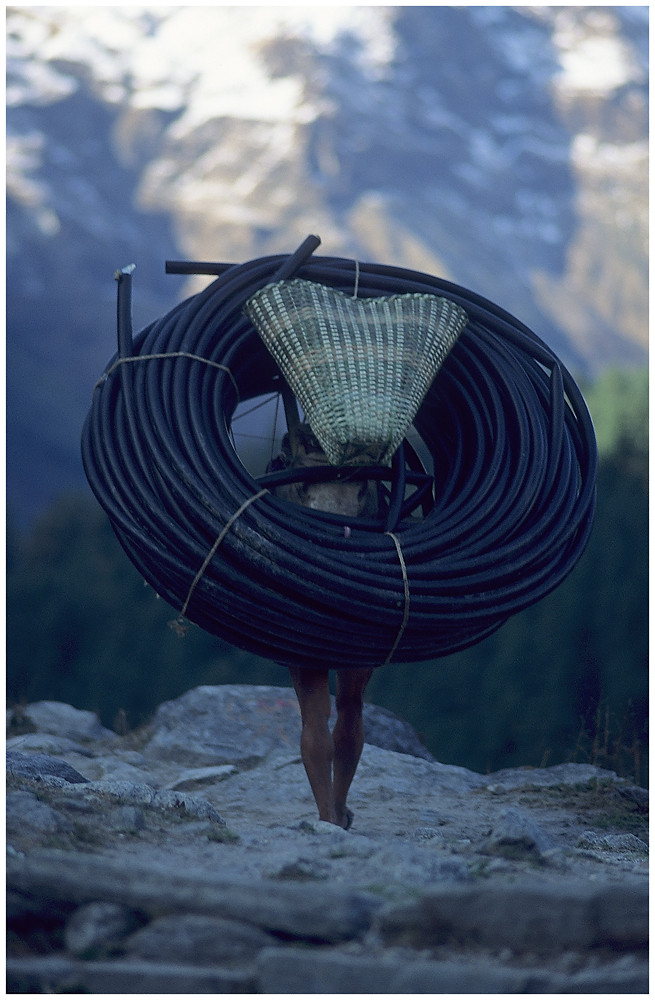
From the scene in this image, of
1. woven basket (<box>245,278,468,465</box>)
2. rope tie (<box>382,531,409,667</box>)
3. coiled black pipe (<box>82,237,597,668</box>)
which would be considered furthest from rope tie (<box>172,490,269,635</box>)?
rope tie (<box>382,531,409,667</box>)

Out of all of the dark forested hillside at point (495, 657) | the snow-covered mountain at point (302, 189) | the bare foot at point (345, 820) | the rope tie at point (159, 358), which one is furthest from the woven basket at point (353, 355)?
the snow-covered mountain at point (302, 189)

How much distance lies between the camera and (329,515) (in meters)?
3.53

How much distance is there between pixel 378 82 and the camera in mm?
70188

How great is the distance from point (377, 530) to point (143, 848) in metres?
1.25

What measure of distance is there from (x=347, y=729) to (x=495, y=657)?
28.5 feet

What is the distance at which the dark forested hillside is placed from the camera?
10.9 metres

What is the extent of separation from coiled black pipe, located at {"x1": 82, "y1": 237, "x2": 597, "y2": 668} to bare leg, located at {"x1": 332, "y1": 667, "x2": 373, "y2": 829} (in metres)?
0.30

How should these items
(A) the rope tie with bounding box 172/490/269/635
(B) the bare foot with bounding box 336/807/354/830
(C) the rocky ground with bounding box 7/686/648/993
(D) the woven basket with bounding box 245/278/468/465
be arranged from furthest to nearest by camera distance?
1. (B) the bare foot with bounding box 336/807/354/830
2. (D) the woven basket with bounding box 245/278/468/465
3. (A) the rope tie with bounding box 172/490/269/635
4. (C) the rocky ground with bounding box 7/686/648/993

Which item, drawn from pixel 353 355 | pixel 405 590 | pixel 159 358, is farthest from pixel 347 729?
pixel 159 358

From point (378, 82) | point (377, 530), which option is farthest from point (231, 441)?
point (378, 82)

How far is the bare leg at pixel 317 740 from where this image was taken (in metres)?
3.47

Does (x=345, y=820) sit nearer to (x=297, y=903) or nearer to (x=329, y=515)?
(x=329, y=515)

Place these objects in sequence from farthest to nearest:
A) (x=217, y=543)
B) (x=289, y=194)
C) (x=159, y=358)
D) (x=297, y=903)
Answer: (x=289, y=194) → (x=159, y=358) → (x=217, y=543) → (x=297, y=903)

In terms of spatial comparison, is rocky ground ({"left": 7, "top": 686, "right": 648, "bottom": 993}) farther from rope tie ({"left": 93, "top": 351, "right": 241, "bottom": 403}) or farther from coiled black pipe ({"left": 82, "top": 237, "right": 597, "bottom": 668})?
rope tie ({"left": 93, "top": 351, "right": 241, "bottom": 403})
